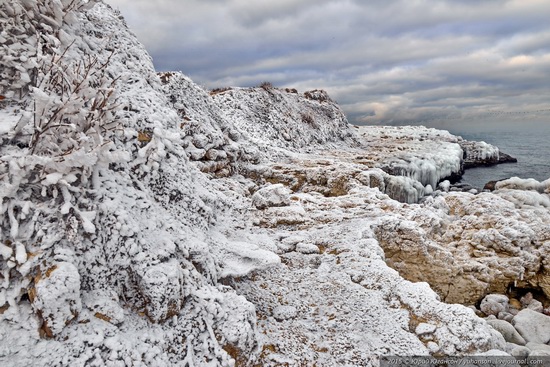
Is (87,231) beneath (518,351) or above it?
above

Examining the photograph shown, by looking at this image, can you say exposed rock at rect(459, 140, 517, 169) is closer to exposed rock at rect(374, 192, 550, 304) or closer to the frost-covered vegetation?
exposed rock at rect(374, 192, 550, 304)

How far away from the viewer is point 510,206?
10.7 metres

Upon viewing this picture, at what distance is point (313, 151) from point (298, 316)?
19072mm

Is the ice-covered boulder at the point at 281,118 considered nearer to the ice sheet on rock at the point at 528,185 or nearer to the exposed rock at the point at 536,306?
the exposed rock at the point at 536,306

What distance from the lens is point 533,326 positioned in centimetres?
698

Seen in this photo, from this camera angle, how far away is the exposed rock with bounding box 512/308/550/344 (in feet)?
22.1

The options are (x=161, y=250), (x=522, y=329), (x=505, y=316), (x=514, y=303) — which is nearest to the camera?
Result: (x=161, y=250)

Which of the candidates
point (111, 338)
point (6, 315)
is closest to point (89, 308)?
point (111, 338)

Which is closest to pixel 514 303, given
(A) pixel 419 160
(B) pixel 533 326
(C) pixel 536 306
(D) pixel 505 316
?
(C) pixel 536 306

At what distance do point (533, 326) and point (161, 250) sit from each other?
7.94 meters

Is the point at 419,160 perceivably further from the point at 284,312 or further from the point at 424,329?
the point at 284,312

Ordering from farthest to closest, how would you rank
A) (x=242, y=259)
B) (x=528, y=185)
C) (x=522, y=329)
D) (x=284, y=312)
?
(x=528, y=185), (x=522, y=329), (x=242, y=259), (x=284, y=312)

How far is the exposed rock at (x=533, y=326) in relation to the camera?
22.1 feet

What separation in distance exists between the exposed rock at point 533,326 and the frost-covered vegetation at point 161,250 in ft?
3.66
